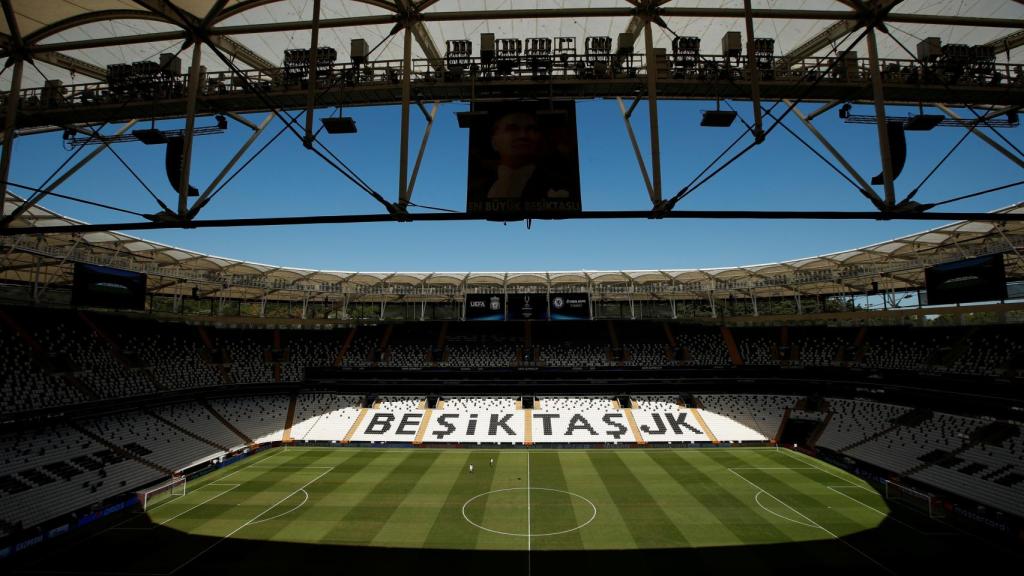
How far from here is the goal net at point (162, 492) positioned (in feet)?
87.0

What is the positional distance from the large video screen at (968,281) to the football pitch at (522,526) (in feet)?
46.4

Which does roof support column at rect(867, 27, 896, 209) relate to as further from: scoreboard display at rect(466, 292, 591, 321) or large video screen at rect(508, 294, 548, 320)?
large video screen at rect(508, 294, 548, 320)

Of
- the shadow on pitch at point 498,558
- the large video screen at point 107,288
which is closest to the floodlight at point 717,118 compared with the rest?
the shadow on pitch at point 498,558

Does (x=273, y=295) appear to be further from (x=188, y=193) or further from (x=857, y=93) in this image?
(x=857, y=93)

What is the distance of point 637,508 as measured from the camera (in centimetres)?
2600

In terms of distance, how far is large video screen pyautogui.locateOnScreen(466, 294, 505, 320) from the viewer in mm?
48125

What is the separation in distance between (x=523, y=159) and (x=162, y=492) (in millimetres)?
31944

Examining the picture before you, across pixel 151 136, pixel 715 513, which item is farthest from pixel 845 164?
pixel 715 513

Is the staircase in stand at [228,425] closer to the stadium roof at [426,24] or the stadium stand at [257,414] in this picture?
the stadium stand at [257,414]

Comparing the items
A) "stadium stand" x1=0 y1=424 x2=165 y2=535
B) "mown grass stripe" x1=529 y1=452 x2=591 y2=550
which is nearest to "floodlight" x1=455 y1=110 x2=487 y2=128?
"mown grass stripe" x1=529 y1=452 x2=591 y2=550

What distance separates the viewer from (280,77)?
10.2m

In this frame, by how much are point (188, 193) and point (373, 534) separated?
61.9 ft

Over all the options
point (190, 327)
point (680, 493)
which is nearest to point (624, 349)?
point (680, 493)

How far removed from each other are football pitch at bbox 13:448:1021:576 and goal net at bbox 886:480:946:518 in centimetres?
76
